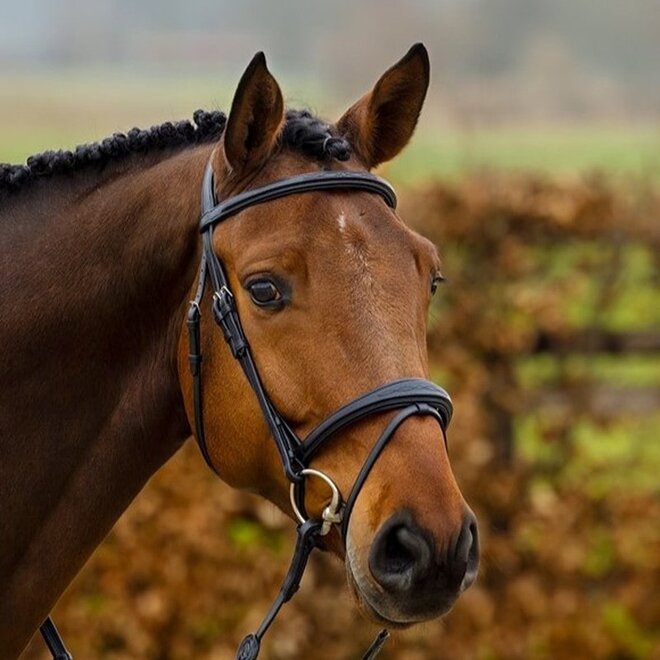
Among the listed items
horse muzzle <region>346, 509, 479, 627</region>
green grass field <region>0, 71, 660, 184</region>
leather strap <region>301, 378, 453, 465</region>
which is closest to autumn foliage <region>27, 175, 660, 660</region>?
green grass field <region>0, 71, 660, 184</region>

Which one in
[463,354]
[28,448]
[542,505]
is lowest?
[542,505]

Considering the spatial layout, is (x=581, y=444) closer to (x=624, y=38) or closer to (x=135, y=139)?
(x=135, y=139)

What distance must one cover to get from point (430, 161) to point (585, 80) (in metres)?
2.78

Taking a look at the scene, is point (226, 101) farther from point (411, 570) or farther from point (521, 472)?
point (411, 570)

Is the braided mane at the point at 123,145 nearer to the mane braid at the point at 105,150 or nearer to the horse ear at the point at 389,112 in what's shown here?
the mane braid at the point at 105,150

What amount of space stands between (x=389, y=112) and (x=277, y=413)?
91 centimetres

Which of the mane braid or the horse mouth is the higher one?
the mane braid

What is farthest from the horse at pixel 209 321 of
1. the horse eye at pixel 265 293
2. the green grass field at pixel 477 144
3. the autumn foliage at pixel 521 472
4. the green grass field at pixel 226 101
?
the green grass field at pixel 226 101

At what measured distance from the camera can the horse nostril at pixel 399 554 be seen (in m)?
2.70

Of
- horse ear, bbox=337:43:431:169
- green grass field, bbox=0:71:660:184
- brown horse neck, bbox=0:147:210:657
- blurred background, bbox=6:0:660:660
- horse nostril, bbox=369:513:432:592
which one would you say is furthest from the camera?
green grass field, bbox=0:71:660:184

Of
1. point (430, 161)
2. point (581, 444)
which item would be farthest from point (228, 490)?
point (430, 161)

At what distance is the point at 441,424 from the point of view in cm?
297

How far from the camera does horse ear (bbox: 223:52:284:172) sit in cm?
309

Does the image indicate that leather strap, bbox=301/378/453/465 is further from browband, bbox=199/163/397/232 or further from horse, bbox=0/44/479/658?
browband, bbox=199/163/397/232
